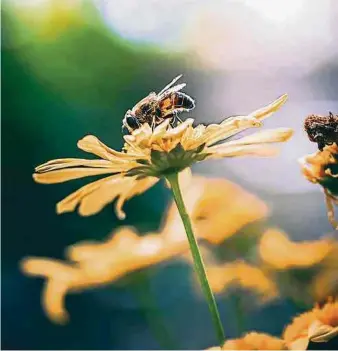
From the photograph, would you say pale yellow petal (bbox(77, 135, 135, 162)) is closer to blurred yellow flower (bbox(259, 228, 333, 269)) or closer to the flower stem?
the flower stem

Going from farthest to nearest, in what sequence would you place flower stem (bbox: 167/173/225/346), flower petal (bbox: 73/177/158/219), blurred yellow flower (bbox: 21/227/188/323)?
blurred yellow flower (bbox: 21/227/188/323) → flower petal (bbox: 73/177/158/219) → flower stem (bbox: 167/173/225/346)

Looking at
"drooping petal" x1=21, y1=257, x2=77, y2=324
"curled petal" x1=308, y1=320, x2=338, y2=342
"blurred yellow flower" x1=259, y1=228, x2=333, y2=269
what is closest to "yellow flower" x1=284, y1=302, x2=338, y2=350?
"curled petal" x1=308, y1=320, x2=338, y2=342

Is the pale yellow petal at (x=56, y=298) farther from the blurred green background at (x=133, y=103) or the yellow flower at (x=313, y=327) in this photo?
the yellow flower at (x=313, y=327)

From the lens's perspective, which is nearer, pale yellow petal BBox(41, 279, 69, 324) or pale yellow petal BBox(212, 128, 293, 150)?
pale yellow petal BBox(212, 128, 293, 150)

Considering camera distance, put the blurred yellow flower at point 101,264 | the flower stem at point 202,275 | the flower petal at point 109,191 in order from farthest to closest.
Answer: the blurred yellow flower at point 101,264
the flower petal at point 109,191
the flower stem at point 202,275

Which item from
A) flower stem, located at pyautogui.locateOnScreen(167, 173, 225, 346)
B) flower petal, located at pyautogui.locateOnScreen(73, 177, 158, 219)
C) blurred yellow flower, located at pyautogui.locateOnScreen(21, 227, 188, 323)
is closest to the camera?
flower stem, located at pyautogui.locateOnScreen(167, 173, 225, 346)

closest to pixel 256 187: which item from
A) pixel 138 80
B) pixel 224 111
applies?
pixel 224 111

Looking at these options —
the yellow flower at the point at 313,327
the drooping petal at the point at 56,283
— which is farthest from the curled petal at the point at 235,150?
the drooping petal at the point at 56,283

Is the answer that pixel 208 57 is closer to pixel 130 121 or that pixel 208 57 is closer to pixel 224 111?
pixel 224 111
